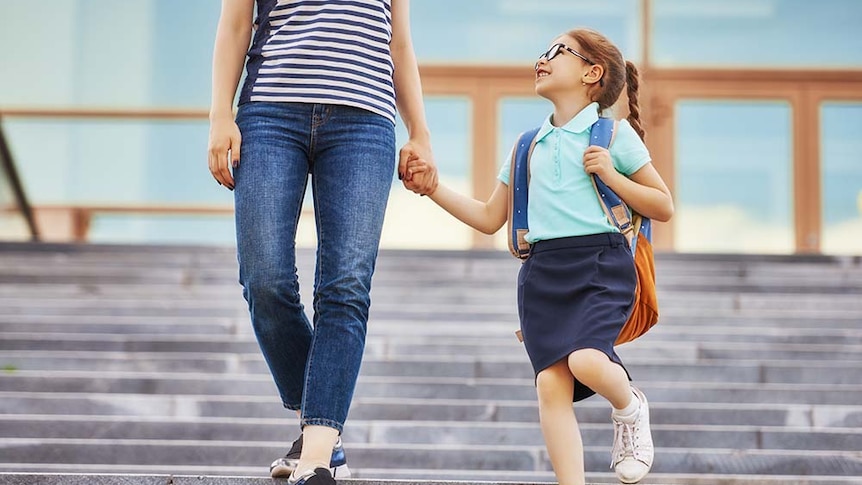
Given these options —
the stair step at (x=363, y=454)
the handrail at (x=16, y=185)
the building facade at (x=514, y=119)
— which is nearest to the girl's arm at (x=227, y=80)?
the stair step at (x=363, y=454)

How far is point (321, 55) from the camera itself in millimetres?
Answer: 2492

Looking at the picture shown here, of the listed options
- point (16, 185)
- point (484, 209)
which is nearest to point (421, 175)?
point (484, 209)

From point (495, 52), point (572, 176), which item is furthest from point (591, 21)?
point (572, 176)

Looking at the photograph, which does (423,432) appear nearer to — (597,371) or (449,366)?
(449,366)

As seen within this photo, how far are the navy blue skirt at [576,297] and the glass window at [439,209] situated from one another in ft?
23.3

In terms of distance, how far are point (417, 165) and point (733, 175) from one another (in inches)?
300

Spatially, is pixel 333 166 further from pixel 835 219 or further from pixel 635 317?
pixel 835 219

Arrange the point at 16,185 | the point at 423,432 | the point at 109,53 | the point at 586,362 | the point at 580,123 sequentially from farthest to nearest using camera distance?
the point at 109,53 → the point at 16,185 → the point at 423,432 → the point at 580,123 → the point at 586,362

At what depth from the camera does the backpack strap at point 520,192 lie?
2615mm

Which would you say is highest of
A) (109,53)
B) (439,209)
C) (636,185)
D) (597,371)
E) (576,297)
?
(109,53)

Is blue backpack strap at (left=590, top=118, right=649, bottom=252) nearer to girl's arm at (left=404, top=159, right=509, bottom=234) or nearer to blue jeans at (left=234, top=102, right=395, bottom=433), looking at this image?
girl's arm at (left=404, top=159, right=509, bottom=234)

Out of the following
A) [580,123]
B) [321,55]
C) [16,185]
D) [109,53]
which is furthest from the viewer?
[109,53]

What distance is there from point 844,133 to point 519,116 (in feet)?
9.32

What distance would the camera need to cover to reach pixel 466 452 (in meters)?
3.98
